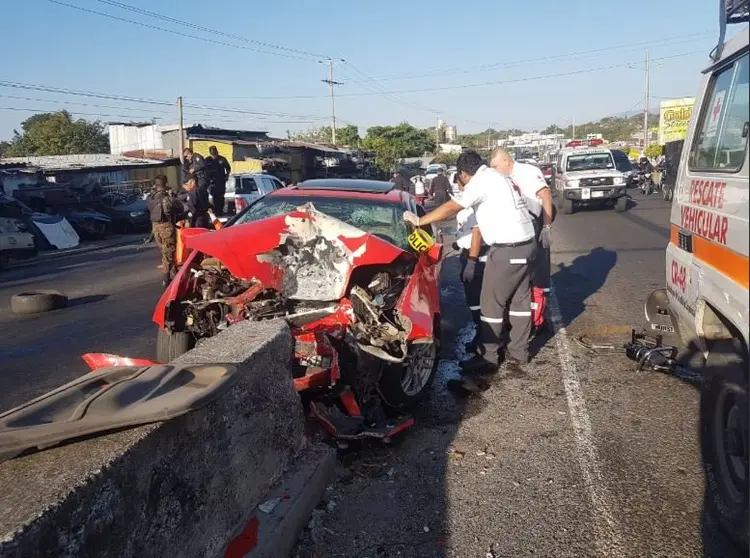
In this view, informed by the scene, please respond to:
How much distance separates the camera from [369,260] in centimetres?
496

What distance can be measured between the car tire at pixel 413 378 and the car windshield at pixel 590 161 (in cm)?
1840

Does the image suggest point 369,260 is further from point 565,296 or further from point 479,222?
point 565,296

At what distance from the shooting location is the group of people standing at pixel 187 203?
423 inches

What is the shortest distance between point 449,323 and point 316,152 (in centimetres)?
3373

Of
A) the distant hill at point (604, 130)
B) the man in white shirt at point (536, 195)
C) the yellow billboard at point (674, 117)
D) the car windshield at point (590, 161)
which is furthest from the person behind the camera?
the distant hill at point (604, 130)

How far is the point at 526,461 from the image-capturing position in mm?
3965

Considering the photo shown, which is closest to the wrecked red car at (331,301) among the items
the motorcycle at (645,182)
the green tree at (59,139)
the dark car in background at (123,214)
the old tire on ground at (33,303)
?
the old tire on ground at (33,303)

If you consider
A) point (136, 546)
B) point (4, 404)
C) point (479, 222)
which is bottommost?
point (4, 404)

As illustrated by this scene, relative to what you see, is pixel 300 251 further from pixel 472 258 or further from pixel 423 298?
pixel 472 258

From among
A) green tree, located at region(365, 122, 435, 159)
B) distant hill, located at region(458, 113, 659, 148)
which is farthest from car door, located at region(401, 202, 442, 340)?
distant hill, located at region(458, 113, 659, 148)

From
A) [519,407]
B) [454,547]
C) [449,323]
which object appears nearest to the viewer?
[454,547]

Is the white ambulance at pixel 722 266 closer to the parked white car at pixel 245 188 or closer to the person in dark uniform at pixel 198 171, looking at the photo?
the person in dark uniform at pixel 198 171

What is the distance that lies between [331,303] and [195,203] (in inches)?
312

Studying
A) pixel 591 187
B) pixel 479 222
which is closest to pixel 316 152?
pixel 591 187
